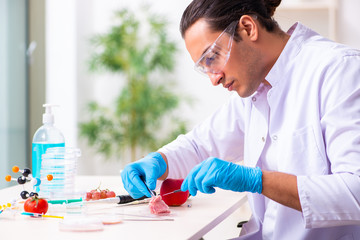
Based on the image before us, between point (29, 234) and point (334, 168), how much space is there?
79cm

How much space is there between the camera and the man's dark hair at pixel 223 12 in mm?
1532

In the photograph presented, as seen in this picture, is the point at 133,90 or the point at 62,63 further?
the point at 133,90

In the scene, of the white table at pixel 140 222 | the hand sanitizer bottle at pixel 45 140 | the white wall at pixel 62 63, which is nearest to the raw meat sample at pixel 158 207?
the white table at pixel 140 222

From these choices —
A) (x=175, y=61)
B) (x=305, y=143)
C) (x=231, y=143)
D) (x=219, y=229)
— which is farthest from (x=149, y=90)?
(x=305, y=143)

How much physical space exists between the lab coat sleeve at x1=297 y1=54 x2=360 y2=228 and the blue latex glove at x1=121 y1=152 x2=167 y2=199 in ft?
1.67

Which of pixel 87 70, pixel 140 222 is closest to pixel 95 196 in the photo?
pixel 140 222

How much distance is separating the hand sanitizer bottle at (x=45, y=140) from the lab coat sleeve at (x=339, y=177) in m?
0.89

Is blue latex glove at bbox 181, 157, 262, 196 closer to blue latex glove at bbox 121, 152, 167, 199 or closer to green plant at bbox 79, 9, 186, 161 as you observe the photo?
blue latex glove at bbox 121, 152, 167, 199

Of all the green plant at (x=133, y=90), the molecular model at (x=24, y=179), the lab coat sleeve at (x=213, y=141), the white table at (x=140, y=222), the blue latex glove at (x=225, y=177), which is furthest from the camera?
the green plant at (x=133, y=90)

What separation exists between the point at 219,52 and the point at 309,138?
373 millimetres

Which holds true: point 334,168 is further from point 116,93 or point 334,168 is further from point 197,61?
point 116,93

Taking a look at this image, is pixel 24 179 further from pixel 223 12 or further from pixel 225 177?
pixel 223 12

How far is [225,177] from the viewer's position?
4.44 ft

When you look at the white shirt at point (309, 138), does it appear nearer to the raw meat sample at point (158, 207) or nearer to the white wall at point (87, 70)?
the raw meat sample at point (158, 207)
